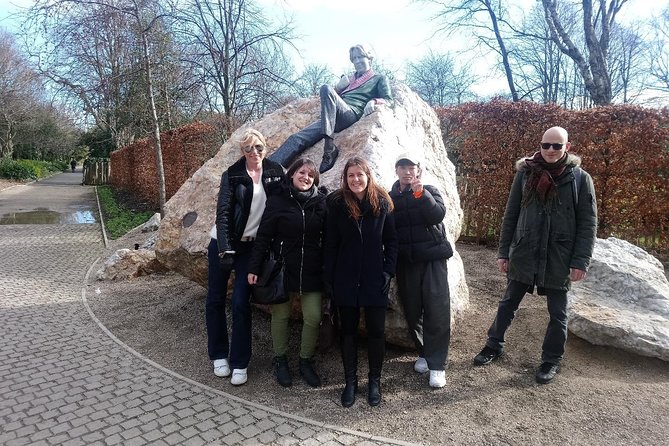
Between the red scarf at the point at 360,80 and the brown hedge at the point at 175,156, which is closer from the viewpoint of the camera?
the red scarf at the point at 360,80

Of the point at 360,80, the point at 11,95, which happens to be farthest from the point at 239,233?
the point at 11,95

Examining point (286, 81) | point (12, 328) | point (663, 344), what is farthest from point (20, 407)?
point (286, 81)

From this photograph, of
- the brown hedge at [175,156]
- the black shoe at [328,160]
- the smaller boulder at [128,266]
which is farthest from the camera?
the brown hedge at [175,156]

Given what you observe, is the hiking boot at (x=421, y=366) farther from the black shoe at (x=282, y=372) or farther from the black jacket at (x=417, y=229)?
the black shoe at (x=282, y=372)

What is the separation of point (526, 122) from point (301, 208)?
18.6ft

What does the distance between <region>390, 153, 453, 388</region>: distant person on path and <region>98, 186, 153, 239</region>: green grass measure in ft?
28.9

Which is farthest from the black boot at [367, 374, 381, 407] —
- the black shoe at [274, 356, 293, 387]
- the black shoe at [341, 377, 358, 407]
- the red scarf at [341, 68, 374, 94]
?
the red scarf at [341, 68, 374, 94]

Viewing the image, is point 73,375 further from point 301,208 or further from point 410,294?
point 410,294

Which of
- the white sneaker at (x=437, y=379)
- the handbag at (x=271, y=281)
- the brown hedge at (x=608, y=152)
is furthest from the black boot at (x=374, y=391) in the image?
the brown hedge at (x=608, y=152)

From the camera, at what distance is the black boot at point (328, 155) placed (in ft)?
15.3

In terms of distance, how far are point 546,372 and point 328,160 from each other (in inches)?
109

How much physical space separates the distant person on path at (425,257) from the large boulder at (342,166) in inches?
11.8

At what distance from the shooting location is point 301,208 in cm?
340

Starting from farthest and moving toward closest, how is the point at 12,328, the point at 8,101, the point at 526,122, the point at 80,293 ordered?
1. the point at 8,101
2. the point at 526,122
3. the point at 80,293
4. the point at 12,328
